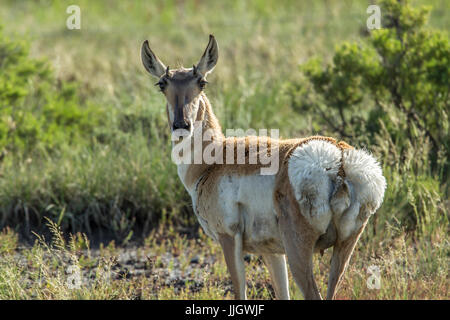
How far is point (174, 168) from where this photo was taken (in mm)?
8750

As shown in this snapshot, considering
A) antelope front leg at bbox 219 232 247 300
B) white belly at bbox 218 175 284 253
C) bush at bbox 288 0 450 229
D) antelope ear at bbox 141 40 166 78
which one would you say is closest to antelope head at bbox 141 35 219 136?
antelope ear at bbox 141 40 166 78

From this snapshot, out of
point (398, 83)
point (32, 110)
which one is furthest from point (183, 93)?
point (32, 110)

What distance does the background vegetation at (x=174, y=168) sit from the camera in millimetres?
6469

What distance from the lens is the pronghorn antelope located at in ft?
15.5

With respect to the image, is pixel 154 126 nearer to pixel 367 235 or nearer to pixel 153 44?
pixel 367 235

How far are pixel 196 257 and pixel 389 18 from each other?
4.29 metres

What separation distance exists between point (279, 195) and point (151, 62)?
203 centimetres

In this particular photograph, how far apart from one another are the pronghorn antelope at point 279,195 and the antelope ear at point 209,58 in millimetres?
11

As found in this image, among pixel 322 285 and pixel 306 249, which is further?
pixel 322 285

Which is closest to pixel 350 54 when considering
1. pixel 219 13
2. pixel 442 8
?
pixel 442 8

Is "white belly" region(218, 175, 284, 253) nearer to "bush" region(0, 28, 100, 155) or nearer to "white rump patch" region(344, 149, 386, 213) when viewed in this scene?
"white rump patch" region(344, 149, 386, 213)

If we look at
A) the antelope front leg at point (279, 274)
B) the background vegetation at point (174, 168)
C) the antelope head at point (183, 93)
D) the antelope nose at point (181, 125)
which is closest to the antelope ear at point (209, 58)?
the antelope head at point (183, 93)

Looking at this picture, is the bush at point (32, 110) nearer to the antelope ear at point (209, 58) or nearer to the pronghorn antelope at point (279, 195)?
the antelope ear at point (209, 58)

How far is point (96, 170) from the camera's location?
8844 millimetres
